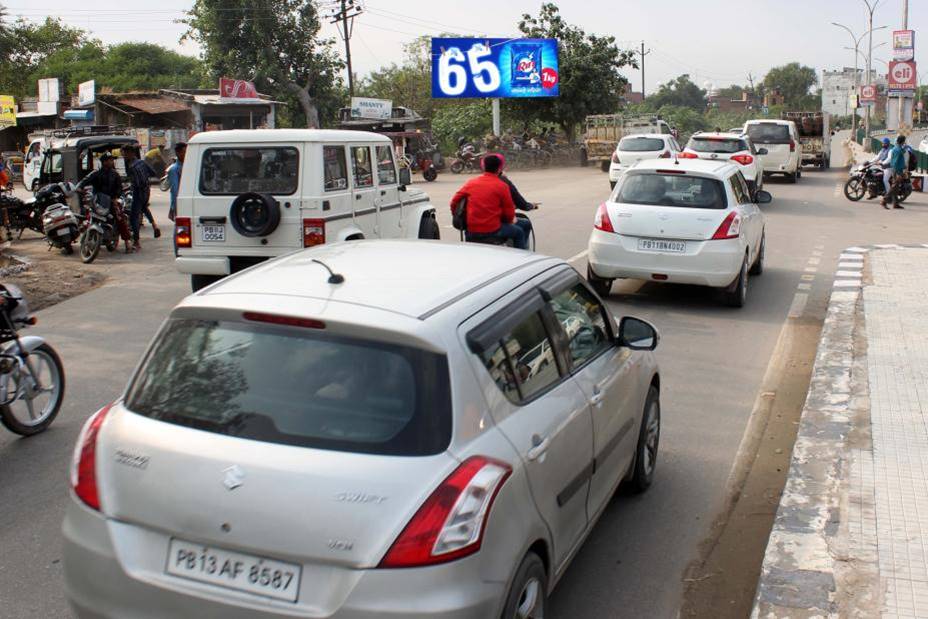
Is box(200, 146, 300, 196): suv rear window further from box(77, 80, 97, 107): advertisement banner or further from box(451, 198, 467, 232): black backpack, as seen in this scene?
box(77, 80, 97, 107): advertisement banner

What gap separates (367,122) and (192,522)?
119 feet

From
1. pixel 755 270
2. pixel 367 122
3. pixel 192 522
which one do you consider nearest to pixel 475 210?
pixel 755 270

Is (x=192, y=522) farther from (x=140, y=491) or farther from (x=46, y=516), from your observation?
(x=46, y=516)

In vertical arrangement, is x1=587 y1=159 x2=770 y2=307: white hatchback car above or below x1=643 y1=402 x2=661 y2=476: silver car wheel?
above

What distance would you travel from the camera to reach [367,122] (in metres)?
38.3

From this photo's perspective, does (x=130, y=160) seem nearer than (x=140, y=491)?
No

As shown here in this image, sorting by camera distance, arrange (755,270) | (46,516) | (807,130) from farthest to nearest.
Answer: (807,130) < (755,270) < (46,516)

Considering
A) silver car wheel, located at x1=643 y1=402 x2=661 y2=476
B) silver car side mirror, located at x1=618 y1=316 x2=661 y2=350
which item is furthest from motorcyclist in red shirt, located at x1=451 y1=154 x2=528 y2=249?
silver car side mirror, located at x1=618 y1=316 x2=661 y2=350

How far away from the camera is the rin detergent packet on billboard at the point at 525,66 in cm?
4503

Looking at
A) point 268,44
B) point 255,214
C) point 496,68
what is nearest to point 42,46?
point 268,44

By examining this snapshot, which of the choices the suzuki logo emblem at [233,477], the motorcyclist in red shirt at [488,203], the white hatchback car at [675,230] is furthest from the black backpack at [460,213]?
the suzuki logo emblem at [233,477]

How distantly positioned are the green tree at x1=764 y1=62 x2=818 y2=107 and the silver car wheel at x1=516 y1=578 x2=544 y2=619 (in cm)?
15728

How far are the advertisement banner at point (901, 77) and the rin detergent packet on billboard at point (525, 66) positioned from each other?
19.8 meters

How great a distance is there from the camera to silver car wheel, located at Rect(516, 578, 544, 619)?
3.31 metres
